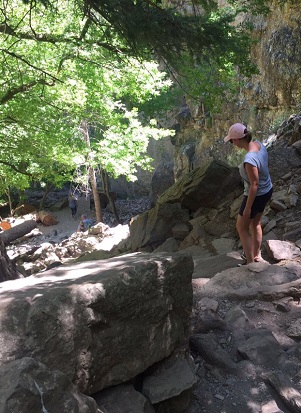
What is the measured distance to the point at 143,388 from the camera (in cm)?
272

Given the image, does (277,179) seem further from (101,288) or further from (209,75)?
(101,288)

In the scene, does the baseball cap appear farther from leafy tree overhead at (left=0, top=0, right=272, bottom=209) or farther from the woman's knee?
leafy tree overhead at (left=0, top=0, right=272, bottom=209)

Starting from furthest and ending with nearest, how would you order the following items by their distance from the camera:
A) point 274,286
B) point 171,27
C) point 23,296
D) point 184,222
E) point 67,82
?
point 67,82, point 184,222, point 171,27, point 274,286, point 23,296

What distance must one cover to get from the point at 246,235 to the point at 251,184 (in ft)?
2.43

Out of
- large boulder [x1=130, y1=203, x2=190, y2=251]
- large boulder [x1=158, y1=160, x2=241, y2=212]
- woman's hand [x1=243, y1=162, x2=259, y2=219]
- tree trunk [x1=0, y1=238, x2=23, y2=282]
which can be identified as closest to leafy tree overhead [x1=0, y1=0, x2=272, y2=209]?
large boulder [x1=158, y1=160, x2=241, y2=212]

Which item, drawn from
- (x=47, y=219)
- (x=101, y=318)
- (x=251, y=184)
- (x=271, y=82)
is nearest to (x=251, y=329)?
(x=251, y=184)

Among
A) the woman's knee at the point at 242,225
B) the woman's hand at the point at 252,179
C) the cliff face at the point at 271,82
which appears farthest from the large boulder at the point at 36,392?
the cliff face at the point at 271,82

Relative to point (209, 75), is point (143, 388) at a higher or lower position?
lower

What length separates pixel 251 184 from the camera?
450cm

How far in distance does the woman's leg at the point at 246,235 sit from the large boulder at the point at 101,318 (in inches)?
72.1

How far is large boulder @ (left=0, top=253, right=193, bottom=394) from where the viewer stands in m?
2.24

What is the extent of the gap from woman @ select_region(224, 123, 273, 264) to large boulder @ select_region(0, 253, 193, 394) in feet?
5.45

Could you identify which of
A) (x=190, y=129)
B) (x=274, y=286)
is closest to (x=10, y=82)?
(x=274, y=286)

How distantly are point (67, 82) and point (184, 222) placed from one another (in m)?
4.31
